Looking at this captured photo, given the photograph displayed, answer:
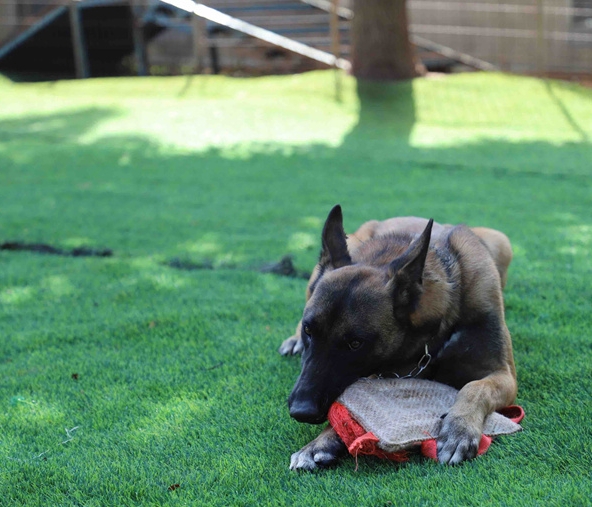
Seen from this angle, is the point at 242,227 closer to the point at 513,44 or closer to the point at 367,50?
the point at 367,50

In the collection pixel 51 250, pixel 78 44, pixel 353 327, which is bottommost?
pixel 51 250

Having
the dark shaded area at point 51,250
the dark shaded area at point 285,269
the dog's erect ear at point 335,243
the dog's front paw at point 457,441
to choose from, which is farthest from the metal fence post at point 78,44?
the dog's front paw at point 457,441

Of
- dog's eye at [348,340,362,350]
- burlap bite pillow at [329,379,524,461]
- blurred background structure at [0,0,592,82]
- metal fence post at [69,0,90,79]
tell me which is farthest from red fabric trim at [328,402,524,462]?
metal fence post at [69,0,90,79]

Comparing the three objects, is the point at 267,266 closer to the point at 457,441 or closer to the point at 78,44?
the point at 457,441

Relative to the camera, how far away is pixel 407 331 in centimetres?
351

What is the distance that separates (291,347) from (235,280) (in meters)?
1.63

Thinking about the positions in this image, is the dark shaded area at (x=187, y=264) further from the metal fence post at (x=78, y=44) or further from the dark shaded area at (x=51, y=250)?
the metal fence post at (x=78, y=44)

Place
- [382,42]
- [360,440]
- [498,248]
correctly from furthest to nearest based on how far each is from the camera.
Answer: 1. [382,42]
2. [498,248]
3. [360,440]

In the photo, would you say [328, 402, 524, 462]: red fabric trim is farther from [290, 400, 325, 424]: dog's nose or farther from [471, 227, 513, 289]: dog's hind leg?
[471, 227, 513, 289]: dog's hind leg

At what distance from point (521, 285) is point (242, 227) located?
3.21 m

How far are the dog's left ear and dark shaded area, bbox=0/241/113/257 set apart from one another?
4106 millimetres

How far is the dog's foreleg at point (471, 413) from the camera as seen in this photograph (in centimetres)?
313

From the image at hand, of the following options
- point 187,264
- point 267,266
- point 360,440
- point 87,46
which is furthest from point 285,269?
point 87,46

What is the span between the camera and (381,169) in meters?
10.9
